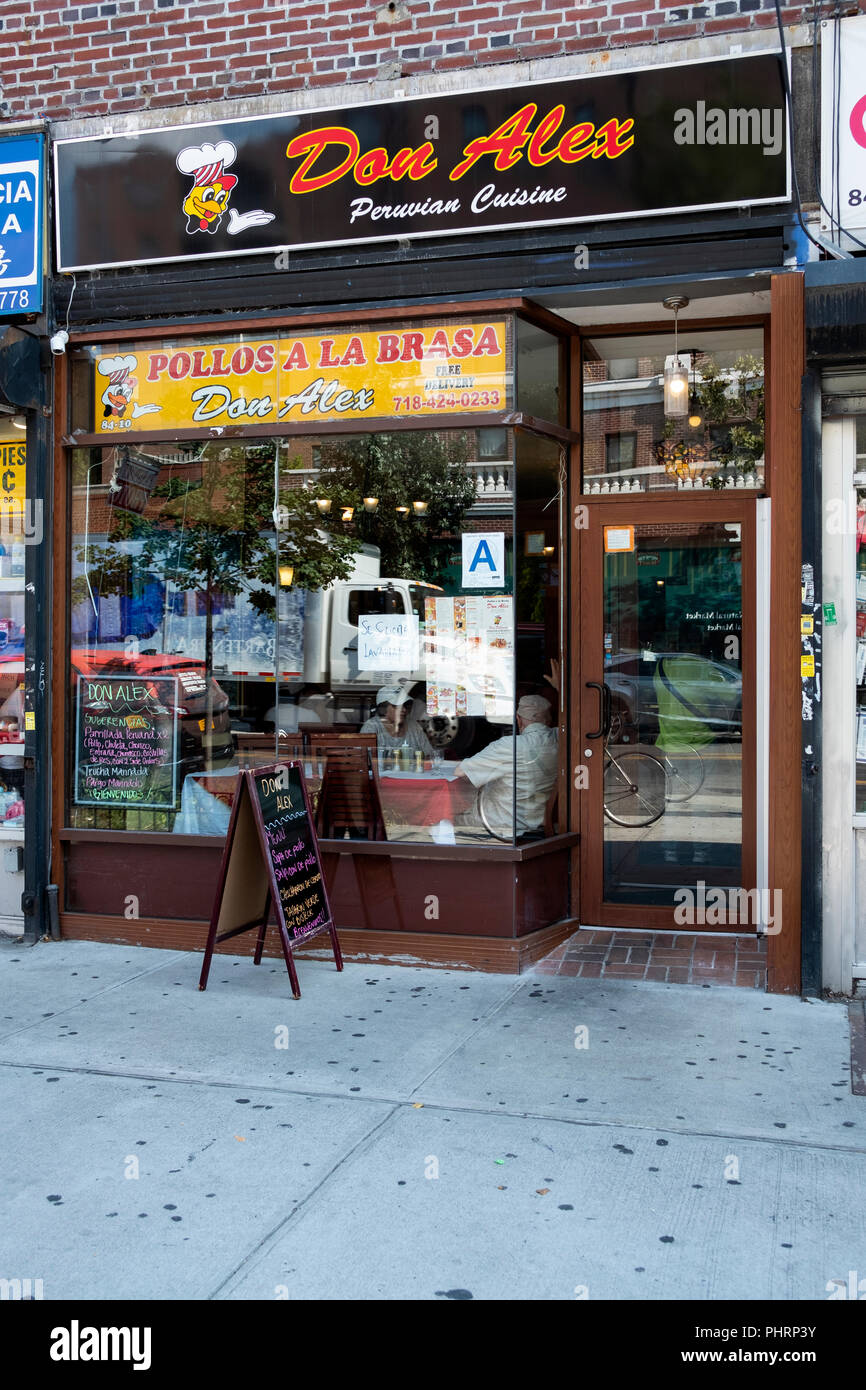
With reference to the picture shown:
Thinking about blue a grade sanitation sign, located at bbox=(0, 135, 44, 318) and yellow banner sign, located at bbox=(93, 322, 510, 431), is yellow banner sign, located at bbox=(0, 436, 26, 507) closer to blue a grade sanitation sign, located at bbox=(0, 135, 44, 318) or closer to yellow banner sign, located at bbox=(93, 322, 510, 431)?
yellow banner sign, located at bbox=(93, 322, 510, 431)

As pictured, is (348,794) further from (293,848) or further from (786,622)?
(786,622)

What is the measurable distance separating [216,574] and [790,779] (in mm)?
3594

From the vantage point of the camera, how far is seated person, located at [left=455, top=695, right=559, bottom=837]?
263 inches

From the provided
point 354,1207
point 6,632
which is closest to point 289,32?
point 6,632

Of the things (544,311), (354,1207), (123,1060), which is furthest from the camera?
(544,311)

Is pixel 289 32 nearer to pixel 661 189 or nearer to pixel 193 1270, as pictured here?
pixel 661 189

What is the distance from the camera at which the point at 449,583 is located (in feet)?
22.2

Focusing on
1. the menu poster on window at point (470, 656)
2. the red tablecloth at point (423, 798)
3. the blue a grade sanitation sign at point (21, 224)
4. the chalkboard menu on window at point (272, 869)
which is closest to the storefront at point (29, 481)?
the blue a grade sanitation sign at point (21, 224)

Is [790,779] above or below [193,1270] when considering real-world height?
above

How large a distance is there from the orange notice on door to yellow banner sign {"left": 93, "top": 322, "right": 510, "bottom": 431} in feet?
3.33

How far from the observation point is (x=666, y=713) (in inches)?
274

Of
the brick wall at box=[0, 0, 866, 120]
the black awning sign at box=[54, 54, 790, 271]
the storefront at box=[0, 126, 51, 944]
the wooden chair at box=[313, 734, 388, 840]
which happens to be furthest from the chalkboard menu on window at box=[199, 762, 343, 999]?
the brick wall at box=[0, 0, 866, 120]

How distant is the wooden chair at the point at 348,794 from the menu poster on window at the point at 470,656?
21.0 inches

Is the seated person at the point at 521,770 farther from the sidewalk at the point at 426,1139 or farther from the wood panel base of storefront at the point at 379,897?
the sidewalk at the point at 426,1139
